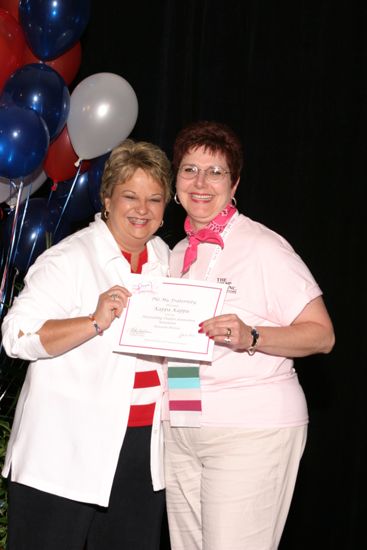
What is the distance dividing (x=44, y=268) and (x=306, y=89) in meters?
1.87

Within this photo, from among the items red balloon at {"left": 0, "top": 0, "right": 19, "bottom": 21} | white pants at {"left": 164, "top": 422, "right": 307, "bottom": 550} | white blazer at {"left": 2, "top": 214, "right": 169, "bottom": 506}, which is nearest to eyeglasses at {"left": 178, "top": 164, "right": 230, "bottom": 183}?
white blazer at {"left": 2, "top": 214, "right": 169, "bottom": 506}

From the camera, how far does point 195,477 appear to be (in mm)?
2529

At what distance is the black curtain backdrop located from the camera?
12.3 feet

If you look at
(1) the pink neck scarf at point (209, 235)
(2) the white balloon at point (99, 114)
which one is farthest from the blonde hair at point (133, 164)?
(2) the white balloon at point (99, 114)

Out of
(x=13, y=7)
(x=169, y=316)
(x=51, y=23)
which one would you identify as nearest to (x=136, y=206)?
(x=169, y=316)

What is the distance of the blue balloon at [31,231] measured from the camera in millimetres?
3488

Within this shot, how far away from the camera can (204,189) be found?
257 centimetres

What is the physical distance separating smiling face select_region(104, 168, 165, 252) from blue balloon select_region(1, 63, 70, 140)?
91 centimetres

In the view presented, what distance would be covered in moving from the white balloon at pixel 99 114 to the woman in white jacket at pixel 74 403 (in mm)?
992

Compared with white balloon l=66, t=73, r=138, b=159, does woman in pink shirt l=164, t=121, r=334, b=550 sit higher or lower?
lower

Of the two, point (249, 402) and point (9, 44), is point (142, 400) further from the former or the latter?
point (9, 44)

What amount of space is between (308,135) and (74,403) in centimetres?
194

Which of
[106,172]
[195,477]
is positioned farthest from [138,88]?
[195,477]

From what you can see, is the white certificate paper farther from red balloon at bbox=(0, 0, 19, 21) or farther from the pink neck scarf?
red balloon at bbox=(0, 0, 19, 21)
